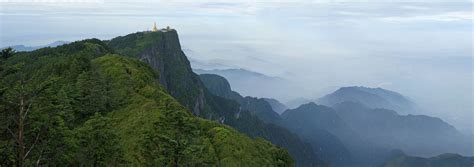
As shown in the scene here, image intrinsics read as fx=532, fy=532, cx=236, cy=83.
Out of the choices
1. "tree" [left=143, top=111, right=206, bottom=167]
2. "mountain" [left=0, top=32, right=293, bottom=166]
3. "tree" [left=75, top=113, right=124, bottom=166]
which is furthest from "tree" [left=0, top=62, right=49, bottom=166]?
"tree" [left=143, top=111, right=206, bottom=167]

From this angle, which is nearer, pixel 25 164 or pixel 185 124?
pixel 25 164

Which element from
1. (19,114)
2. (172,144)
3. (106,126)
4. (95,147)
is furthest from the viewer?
(106,126)

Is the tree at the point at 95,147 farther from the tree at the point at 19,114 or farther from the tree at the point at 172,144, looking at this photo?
the tree at the point at 19,114

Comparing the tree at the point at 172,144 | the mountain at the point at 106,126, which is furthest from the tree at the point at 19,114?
the tree at the point at 172,144

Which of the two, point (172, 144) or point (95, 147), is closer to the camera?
point (95, 147)

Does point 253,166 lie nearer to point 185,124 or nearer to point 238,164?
point 238,164

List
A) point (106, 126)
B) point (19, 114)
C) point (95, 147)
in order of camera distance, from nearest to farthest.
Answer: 1. point (19, 114)
2. point (95, 147)
3. point (106, 126)

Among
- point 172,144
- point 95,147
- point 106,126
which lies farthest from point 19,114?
point 106,126

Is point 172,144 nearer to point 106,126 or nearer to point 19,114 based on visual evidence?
point 106,126

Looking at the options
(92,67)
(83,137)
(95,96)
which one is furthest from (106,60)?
(83,137)
